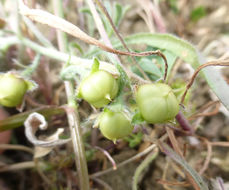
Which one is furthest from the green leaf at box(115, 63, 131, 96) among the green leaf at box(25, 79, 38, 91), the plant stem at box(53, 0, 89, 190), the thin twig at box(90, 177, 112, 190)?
the thin twig at box(90, 177, 112, 190)

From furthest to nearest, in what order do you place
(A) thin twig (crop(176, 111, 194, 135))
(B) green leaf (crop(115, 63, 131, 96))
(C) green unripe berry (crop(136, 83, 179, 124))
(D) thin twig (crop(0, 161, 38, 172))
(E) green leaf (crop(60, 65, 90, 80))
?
(D) thin twig (crop(0, 161, 38, 172))
(A) thin twig (crop(176, 111, 194, 135))
(E) green leaf (crop(60, 65, 90, 80))
(B) green leaf (crop(115, 63, 131, 96))
(C) green unripe berry (crop(136, 83, 179, 124))

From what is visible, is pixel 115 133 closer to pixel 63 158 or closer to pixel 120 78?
pixel 120 78

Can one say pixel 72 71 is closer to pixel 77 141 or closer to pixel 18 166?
pixel 77 141

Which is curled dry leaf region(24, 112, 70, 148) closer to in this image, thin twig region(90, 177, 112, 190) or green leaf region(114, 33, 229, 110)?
thin twig region(90, 177, 112, 190)

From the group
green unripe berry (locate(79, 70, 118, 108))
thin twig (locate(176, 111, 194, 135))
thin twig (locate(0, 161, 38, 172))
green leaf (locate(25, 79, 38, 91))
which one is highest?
green leaf (locate(25, 79, 38, 91))

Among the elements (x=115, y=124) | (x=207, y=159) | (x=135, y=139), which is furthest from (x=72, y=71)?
(x=207, y=159)
